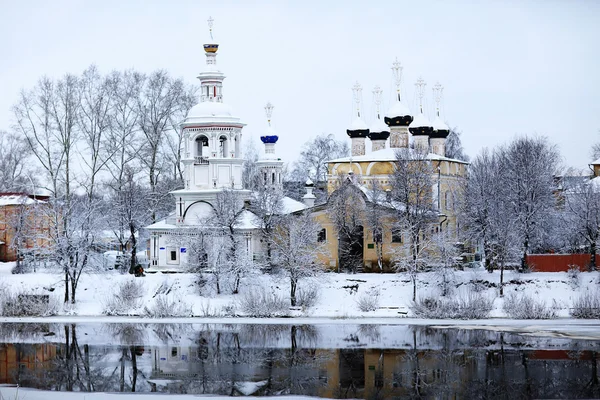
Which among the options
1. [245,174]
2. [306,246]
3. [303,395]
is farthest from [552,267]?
[245,174]

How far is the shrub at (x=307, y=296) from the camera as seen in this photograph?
110 ft

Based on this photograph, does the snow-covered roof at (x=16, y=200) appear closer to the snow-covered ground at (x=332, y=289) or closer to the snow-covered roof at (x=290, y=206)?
the snow-covered ground at (x=332, y=289)

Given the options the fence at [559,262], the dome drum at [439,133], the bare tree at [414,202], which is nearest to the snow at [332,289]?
the fence at [559,262]

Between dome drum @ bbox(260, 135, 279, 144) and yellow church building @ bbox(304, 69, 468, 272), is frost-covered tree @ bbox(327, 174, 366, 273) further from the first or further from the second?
dome drum @ bbox(260, 135, 279, 144)

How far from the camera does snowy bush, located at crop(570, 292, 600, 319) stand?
101ft

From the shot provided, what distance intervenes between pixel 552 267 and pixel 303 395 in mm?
17408

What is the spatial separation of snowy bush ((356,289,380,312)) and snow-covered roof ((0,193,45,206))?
49.8ft

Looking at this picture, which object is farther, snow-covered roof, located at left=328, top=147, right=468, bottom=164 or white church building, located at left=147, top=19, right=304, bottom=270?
snow-covered roof, located at left=328, top=147, right=468, bottom=164

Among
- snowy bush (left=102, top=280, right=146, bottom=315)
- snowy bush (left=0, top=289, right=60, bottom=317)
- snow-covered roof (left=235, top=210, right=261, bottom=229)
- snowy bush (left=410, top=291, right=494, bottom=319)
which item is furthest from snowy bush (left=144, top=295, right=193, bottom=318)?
snowy bush (left=410, top=291, right=494, bottom=319)

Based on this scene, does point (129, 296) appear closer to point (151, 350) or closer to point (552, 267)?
point (151, 350)

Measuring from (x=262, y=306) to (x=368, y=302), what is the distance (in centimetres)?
324

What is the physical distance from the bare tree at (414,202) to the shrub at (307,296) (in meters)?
3.13

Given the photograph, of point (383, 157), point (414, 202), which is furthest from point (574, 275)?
point (383, 157)

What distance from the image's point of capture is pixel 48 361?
25.7m
